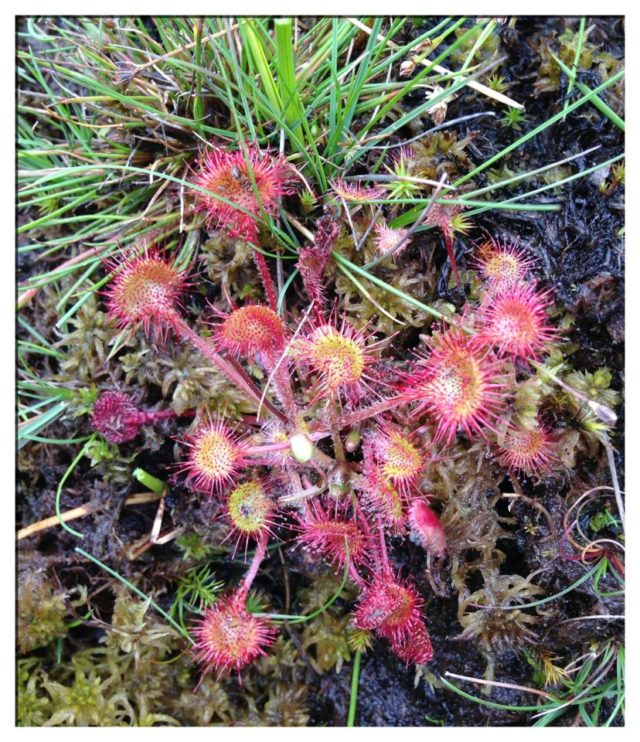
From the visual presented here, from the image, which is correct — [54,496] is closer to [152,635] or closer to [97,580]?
[97,580]

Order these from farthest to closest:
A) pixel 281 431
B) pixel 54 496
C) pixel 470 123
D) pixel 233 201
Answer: pixel 54 496 < pixel 470 123 < pixel 281 431 < pixel 233 201

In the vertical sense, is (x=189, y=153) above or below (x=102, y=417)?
above

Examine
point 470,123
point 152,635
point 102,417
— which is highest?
point 470,123

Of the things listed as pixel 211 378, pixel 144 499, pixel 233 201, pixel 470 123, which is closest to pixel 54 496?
pixel 144 499

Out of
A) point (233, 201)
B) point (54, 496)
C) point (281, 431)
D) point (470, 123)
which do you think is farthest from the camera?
point (54, 496)

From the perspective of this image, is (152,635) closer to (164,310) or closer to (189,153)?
(164,310)

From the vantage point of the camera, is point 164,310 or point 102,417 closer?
point 164,310
